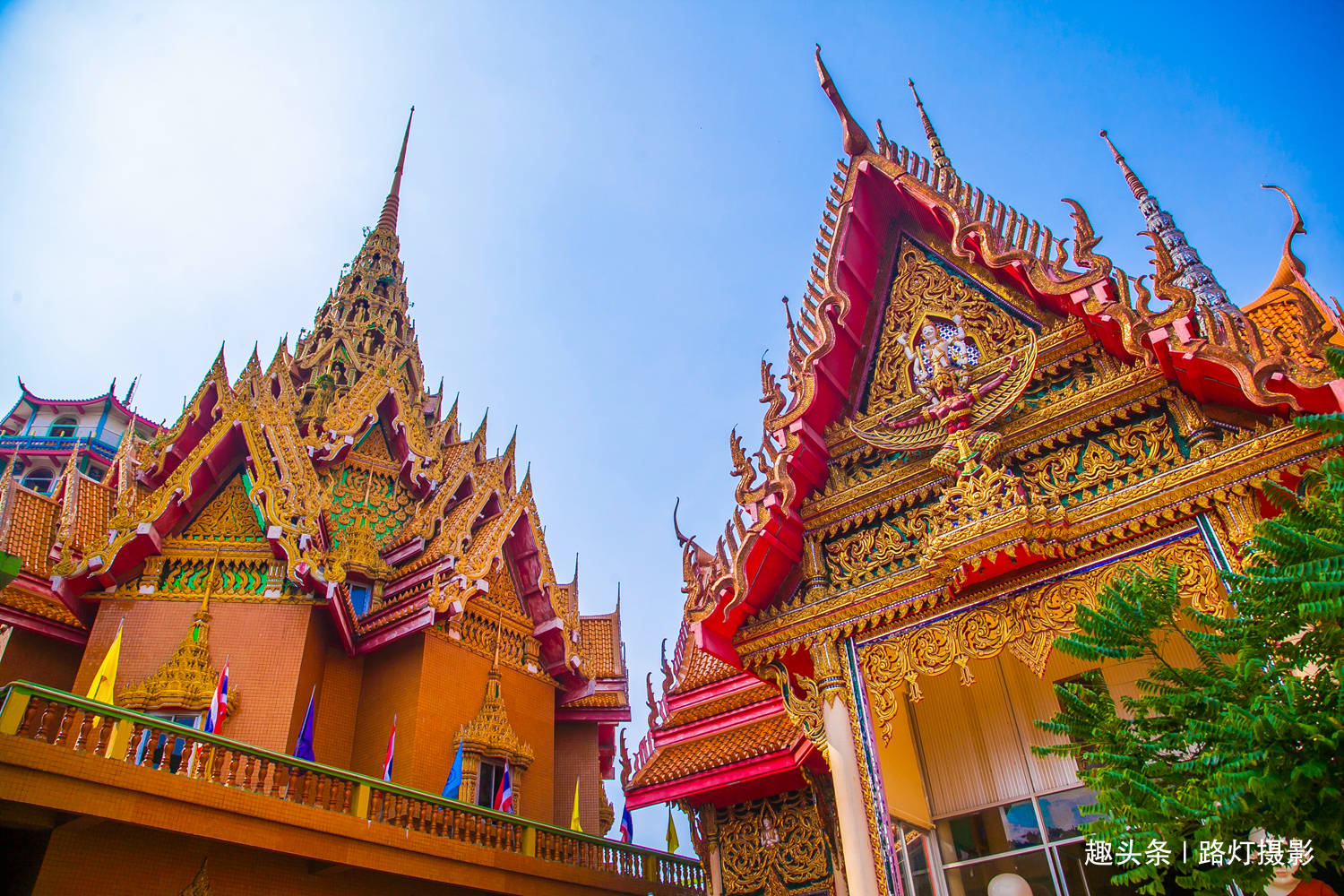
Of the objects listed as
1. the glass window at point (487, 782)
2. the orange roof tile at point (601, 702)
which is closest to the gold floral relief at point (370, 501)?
→ the orange roof tile at point (601, 702)

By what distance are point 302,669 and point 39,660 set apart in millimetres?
3236

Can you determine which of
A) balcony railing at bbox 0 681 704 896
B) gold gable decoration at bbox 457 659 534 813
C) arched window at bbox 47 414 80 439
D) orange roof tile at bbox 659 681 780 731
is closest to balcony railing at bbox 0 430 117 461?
arched window at bbox 47 414 80 439

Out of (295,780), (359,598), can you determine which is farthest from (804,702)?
(359,598)

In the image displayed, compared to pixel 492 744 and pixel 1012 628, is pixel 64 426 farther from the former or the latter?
pixel 1012 628

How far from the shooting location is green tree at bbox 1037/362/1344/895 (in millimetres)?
3465

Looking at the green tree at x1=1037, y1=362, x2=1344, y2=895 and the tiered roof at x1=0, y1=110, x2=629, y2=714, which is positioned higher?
the tiered roof at x1=0, y1=110, x2=629, y2=714

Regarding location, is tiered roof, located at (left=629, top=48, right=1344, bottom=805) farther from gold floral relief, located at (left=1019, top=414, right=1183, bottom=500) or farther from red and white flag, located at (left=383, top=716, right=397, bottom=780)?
red and white flag, located at (left=383, top=716, right=397, bottom=780)

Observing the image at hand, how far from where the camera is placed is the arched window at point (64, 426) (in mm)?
30578

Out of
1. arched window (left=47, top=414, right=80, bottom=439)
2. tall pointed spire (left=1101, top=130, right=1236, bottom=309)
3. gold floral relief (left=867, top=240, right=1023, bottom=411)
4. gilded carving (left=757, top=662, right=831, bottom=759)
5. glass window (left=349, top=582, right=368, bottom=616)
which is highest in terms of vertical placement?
arched window (left=47, top=414, right=80, bottom=439)

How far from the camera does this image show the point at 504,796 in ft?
36.5

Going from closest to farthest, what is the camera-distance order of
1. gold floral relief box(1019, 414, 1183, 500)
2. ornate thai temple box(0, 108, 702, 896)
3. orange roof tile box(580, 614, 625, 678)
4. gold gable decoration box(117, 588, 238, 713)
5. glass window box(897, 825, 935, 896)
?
gold floral relief box(1019, 414, 1183, 500) → glass window box(897, 825, 935, 896) → ornate thai temple box(0, 108, 702, 896) → gold gable decoration box(117, 588, 238, 713) → orange roof tile box(580, 614, 625, 678)

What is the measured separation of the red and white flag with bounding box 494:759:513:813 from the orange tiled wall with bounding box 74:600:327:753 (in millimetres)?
2703

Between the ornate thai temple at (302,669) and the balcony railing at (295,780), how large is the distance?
3 cm

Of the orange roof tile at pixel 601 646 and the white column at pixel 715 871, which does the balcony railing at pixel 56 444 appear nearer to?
the orange roof tile at pixel 601 646
